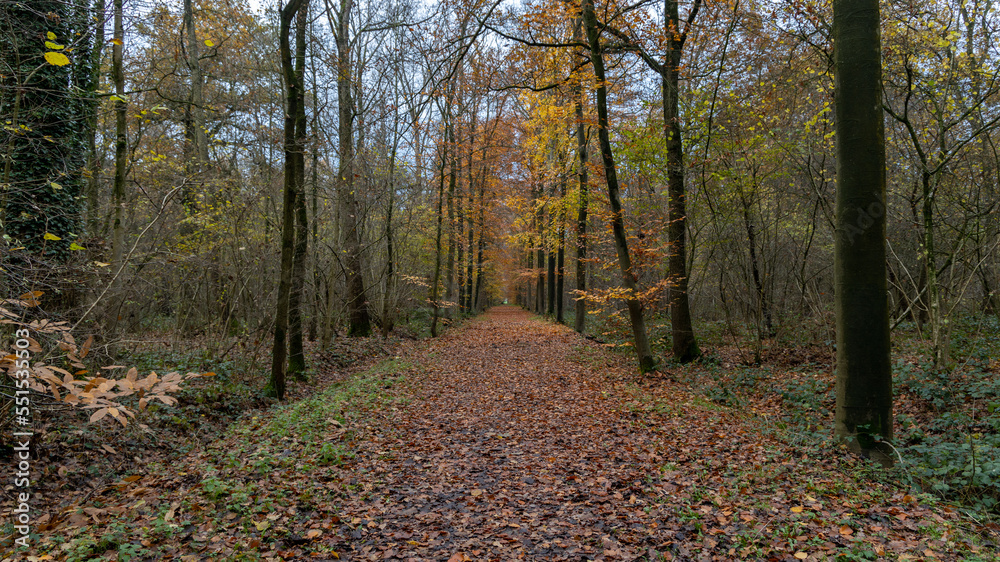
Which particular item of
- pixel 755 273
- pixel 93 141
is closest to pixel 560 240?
pixel 755 273

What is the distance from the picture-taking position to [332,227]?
14.1 meters

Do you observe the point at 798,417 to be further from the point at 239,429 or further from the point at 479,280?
the point at 479,280

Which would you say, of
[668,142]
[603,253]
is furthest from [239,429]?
[603,253]

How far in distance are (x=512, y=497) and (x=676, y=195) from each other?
7.82m

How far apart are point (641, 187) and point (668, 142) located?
2.70 m

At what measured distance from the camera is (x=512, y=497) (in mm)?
4555

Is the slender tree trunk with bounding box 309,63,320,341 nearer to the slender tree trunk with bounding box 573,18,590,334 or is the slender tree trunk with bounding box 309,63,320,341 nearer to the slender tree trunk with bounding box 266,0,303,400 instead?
the slender tree trunk with bounding box 266,0,303,400

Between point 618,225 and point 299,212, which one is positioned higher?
point 299,212

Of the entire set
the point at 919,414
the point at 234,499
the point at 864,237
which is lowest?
the point at 234,499

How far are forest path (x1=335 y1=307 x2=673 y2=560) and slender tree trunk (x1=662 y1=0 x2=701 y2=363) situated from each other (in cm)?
260

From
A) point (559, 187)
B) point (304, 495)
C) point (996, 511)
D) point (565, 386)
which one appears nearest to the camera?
point (996, 511)

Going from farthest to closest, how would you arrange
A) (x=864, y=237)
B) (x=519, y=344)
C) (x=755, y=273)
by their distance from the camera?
(x=519, y=344)
(x=755, y=273)
(x=864, y=237)

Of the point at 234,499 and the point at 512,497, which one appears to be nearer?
the point at 234,499

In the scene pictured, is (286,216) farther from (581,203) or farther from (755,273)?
(581,203)
